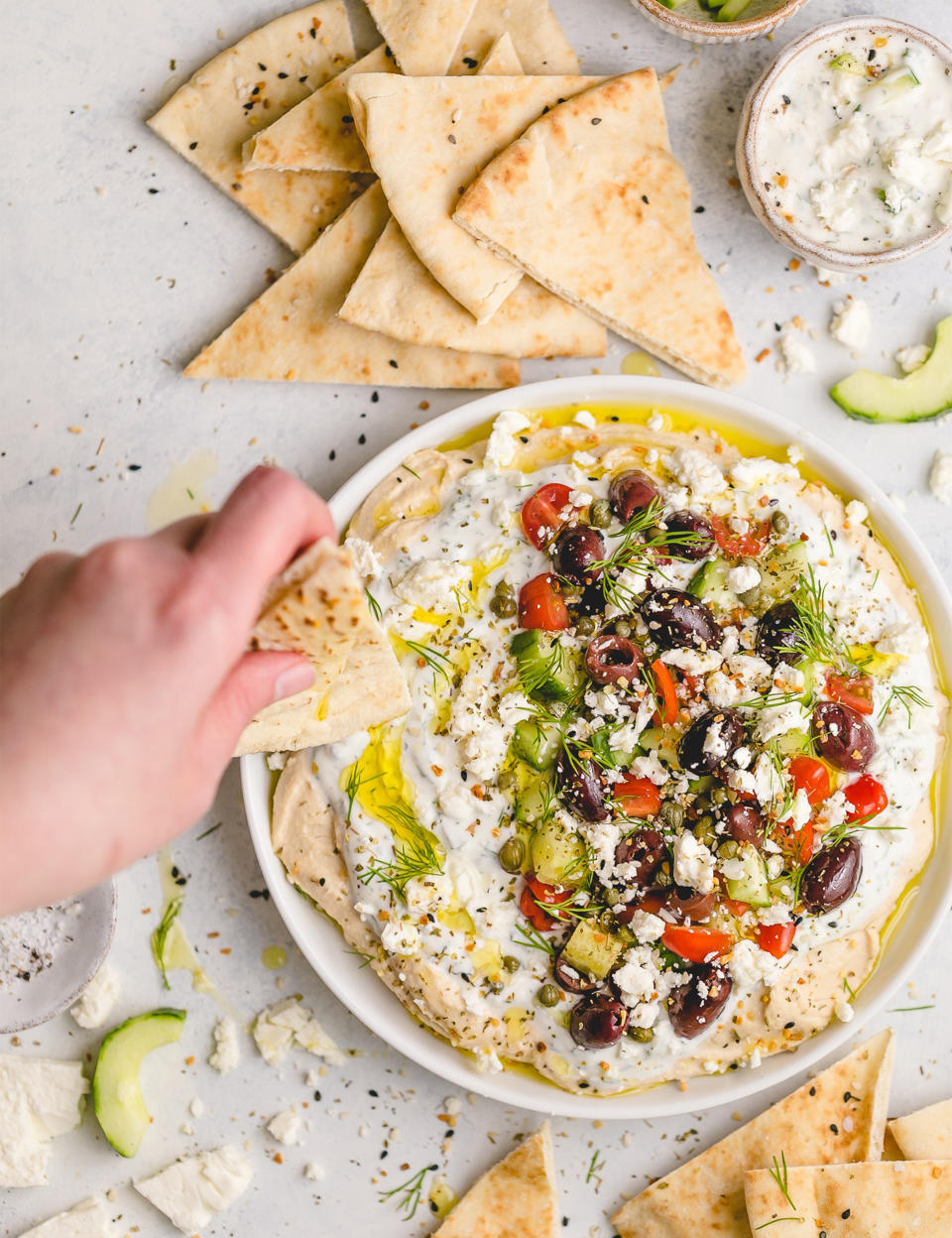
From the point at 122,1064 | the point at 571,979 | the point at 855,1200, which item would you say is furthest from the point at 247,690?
the point at 855,1200

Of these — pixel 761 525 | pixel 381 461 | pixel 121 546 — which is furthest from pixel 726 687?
pixel 121 546

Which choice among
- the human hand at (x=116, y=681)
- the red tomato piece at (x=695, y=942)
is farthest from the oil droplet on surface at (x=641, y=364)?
the human hand at (x=116, y=681)

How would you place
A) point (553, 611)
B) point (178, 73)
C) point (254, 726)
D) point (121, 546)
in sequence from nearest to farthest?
point (121, 546) < point (254, 726) < point (553, 611) < point (178, 73)

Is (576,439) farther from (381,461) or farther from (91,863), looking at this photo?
(91,863)

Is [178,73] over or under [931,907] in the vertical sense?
over

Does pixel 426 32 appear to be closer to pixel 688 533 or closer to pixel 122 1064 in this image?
pixel 688 533

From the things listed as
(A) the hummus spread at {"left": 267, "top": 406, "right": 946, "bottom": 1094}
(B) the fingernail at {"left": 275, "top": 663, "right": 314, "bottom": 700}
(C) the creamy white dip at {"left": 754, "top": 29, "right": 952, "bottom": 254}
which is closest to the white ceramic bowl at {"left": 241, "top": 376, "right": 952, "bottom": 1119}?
(A) the hummus spread at {"left": 267, "top": 406, "right": 946, "bottom": 1094}

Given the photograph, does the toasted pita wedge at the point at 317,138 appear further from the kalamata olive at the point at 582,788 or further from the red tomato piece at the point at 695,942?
the red tomato piece at the point at 695,942
